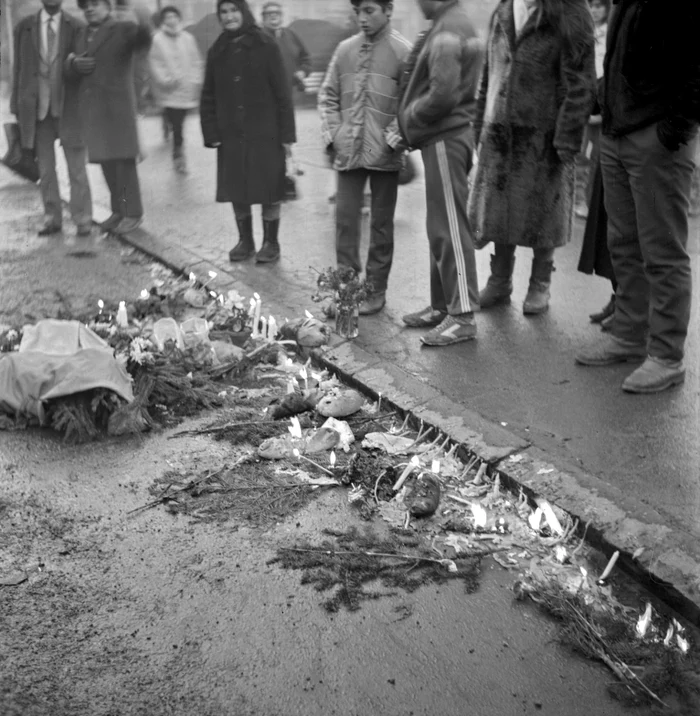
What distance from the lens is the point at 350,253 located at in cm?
621

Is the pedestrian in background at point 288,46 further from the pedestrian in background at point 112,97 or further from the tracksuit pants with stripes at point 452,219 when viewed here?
the tracksuit pants with stripes at point 452,219

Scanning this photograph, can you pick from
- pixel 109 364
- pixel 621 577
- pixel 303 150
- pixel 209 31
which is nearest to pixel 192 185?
pixel 303 150

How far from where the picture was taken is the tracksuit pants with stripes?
5.44 metres

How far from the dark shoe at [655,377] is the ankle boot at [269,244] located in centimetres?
360

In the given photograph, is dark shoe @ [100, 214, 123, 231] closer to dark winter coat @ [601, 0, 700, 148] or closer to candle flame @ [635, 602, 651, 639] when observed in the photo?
dark winter coat @ [601, 0, 700, 148]

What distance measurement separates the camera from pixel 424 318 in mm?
5926

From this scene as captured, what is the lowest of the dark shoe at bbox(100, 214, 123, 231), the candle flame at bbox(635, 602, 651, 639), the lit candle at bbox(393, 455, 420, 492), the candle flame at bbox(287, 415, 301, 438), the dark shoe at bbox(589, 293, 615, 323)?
the dark shoe at bbox(100, 214, 123, 231)

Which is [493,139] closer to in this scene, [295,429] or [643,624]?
[295,429]

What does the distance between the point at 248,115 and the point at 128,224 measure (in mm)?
2164

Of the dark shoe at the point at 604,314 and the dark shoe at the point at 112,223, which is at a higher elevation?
the dark shoe at the point at 604,314

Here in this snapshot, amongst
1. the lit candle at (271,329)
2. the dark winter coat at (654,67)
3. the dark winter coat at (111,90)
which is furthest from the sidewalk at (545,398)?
the dark winter coat at (654,67)

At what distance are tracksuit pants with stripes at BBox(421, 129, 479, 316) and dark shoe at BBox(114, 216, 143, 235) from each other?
4.28 m

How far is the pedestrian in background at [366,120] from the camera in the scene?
5.79 meters

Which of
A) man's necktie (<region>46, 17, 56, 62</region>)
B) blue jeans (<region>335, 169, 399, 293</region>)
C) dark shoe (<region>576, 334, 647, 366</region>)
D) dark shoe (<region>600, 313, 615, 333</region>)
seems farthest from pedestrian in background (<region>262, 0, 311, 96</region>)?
dark shoe (<region>576, 334, 647, 366</region>)
